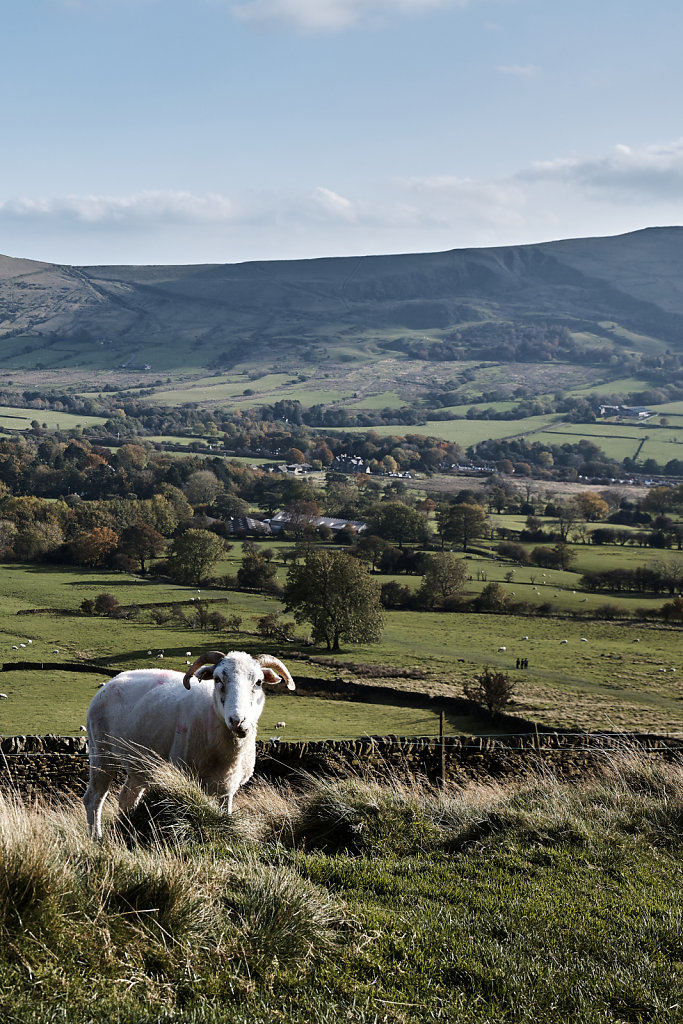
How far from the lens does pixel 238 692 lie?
410 inches

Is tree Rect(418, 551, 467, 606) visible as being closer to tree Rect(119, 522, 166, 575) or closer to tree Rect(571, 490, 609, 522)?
tree Rect(119, 522, 166, 575)

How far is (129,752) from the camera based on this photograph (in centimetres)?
1132

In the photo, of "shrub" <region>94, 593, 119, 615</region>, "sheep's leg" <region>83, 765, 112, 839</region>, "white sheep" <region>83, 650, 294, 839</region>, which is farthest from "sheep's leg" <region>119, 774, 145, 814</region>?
"shrub" <region>94, 593, 119, 615</region>

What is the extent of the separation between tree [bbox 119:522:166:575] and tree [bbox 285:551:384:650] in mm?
35907

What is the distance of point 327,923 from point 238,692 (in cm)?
407

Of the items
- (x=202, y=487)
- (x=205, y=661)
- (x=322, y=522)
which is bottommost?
(x=322, y=522)

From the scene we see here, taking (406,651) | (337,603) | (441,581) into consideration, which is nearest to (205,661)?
(406,651)

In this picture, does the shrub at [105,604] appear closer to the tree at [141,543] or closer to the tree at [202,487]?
the tree at [141,543]

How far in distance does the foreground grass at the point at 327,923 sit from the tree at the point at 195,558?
79.2 metres

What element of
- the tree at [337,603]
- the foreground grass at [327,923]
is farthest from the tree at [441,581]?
the foreground grass at [327,923]

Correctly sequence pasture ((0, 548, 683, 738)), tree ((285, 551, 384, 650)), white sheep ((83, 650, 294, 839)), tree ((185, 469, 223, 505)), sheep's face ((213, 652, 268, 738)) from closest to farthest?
sheep's face ((213, 652, 268, 738))
white sheep ((83, 650, 294, 839))
pasture ((0, 548, 683, 738))
tree ((285, 551, 384, 650))
tree ((185, 469, 223, 505))

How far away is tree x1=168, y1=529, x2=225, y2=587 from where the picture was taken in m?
87.8

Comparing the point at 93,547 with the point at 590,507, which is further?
the point at 590,507

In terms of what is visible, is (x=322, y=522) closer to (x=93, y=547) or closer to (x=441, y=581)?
(x=93, y=547)
